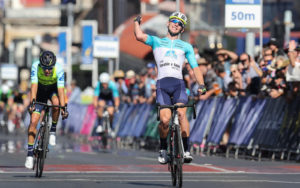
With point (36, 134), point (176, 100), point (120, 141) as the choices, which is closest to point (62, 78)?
point (36, 134)

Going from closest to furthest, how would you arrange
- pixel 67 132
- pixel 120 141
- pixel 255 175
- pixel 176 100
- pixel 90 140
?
pixel 176 100, pixel 255 175, pixel 120 141, pixel 90 140, pixel 67 132

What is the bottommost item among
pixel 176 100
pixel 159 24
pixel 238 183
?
pixel 238 183

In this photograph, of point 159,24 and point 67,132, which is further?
point 159,24

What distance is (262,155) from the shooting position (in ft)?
71.5

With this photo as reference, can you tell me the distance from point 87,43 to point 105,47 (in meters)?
6.78

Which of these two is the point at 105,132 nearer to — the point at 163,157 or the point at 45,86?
the point at 45,86

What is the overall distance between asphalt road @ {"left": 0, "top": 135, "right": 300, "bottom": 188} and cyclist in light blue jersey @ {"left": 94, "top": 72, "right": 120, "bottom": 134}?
5963 millimetres

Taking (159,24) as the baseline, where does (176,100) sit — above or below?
below

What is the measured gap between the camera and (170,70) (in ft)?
49.1

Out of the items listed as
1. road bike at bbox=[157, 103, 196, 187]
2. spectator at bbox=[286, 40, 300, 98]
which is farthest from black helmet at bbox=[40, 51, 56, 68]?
spectator at bbox=[286, 40, 300, 98]

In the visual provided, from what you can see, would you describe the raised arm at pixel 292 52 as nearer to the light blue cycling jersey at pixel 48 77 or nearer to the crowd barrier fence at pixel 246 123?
the crowd barrier fence at pixel 246 123

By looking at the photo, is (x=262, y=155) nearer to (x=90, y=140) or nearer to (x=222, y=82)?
(x=222, y=82)

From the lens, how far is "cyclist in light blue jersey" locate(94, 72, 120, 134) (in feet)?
91.4

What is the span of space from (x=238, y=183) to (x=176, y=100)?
1341 mm
